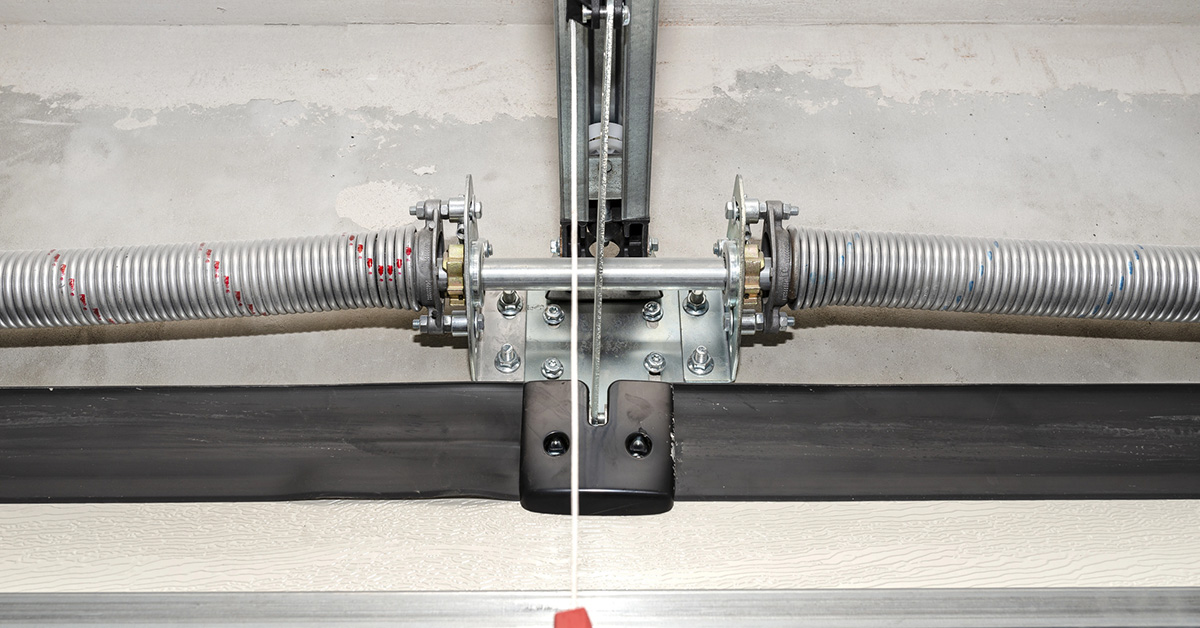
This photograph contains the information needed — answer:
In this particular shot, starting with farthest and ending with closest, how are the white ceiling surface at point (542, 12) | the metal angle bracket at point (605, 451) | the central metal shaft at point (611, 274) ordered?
the white ceiling surface at point (542, 12), the central metal shaft at point (611, 274), the metal angle bracket at point (605, 451)

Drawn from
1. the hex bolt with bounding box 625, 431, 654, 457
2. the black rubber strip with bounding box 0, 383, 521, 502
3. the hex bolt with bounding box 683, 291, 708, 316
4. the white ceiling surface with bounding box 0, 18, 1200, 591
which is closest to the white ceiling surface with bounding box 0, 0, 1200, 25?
the white ceiling surface with bounding box 0, 18, 1200, 591

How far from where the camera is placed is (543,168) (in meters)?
1.68

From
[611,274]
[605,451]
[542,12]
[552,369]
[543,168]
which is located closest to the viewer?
[605,451]

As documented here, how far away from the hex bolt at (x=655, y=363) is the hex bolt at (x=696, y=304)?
9cm

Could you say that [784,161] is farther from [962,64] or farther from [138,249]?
[138,249]

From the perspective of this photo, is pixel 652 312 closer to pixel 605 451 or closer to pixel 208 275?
pixel 605 451

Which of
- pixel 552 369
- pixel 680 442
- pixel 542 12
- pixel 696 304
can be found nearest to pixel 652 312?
pixel 696 304

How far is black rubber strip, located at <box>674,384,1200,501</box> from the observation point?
36.9 inches

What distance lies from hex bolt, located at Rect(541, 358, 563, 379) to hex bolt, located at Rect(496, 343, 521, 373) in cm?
4

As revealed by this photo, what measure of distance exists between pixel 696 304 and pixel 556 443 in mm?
511

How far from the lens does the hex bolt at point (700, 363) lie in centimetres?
133

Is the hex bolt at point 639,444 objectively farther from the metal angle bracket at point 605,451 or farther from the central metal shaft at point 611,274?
the central metal shaft at point 611,274

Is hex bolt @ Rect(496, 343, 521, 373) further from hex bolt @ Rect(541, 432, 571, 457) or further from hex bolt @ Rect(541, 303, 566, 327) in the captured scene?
hex bolt @ Rect(541, 432, 571, 457)

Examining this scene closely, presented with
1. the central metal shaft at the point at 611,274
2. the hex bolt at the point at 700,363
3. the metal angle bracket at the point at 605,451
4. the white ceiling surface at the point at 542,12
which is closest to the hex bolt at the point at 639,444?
the metal angle bracket at the point at 605,451
